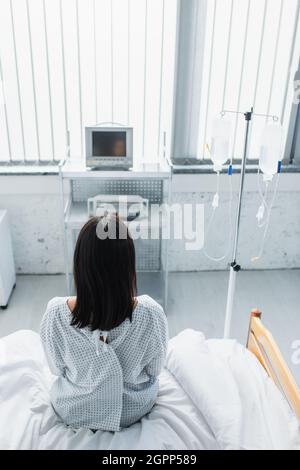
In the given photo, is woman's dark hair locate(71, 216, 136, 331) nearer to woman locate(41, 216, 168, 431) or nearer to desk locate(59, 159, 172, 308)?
woman locate(41, 216, 168, 431)

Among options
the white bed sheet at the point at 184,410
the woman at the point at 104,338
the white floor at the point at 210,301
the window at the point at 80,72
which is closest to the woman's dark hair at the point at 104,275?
the woman at the point at 104,338

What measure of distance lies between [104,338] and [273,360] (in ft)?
2.10

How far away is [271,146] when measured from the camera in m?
1.88

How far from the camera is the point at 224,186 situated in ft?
9.56

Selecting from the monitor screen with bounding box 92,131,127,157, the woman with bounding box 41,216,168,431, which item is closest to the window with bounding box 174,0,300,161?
the monitor screen with bounding box 92,131,127,157

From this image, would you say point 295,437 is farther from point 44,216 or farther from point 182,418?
point 44,216

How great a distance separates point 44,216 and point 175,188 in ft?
3.00

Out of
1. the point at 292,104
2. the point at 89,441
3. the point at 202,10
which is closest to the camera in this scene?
the point at 89,441

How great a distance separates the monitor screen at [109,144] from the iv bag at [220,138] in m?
0.65

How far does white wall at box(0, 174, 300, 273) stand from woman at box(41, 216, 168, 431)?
5.37 ft

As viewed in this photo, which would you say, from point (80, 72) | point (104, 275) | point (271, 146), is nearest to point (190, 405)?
point (104, 275)

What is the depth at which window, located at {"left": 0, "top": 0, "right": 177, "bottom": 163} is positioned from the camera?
2.50 meters

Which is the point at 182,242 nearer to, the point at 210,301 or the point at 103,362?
the point at 210,301
